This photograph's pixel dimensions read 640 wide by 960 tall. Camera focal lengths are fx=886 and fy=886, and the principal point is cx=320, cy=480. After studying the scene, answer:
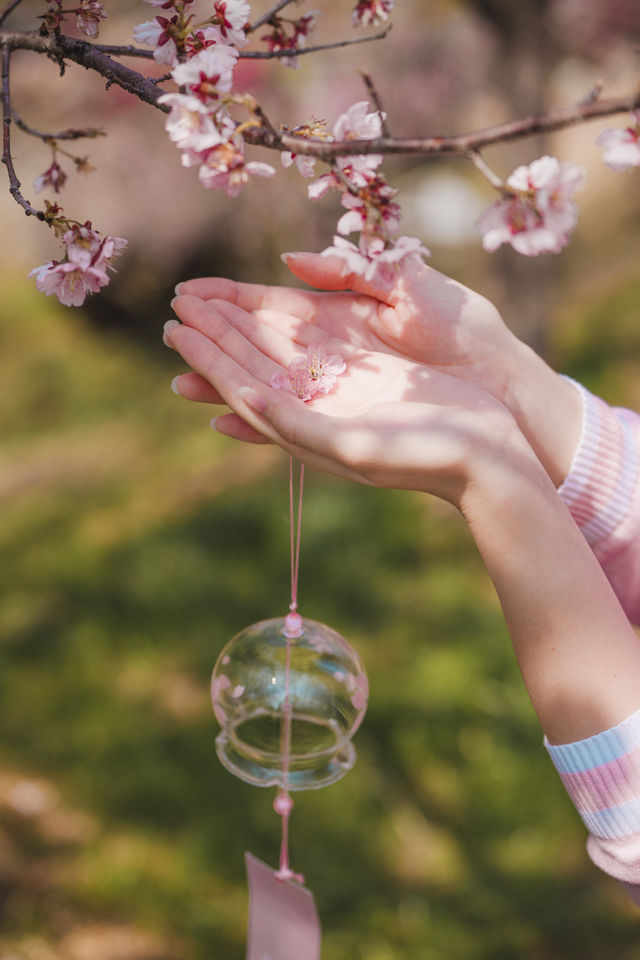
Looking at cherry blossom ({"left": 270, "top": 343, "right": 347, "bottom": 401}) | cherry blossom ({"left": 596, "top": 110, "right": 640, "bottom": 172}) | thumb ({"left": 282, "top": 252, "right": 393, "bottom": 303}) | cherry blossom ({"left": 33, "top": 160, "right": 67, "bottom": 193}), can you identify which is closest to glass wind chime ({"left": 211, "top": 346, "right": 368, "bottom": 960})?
cherry blossom ({"left": 270, "top": 343, "right": 347, "bottom": 401})

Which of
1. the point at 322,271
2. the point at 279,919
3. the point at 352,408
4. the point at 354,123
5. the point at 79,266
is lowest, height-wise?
the point at 279,919

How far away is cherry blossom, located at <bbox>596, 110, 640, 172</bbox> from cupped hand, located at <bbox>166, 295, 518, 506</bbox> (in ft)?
2.01

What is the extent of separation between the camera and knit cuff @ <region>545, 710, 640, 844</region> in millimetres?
1651

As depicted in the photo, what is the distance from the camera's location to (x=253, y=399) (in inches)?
67.9

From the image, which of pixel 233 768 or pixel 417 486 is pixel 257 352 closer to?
pixel 417 486

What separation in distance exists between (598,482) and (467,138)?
1236 mm

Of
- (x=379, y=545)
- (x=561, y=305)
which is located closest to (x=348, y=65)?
(x=561, y=305)

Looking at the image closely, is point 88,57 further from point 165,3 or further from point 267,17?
→ point 267,17

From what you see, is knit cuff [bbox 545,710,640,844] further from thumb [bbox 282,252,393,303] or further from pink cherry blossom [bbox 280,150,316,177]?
pink cherry blossom [bbox 280,150,316,177]

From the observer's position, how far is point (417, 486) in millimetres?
1796

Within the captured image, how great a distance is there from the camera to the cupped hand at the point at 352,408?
5.58ft

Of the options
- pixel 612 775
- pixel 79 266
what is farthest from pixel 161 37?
pixel 612 775

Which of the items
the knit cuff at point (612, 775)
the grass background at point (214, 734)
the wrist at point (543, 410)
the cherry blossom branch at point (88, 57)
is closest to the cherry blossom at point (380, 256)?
the cherry blossom branch at point (88, 57)

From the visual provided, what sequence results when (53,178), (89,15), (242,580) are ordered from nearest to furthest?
(89,15) → (53,178) → (242,580)
